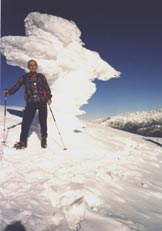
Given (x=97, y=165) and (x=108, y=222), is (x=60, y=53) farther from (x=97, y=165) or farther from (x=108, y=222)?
(x=108, y=222)

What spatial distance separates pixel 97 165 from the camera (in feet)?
22.6

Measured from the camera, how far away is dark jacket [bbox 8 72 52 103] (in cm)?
822

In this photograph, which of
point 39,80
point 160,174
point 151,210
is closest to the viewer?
point 151,210

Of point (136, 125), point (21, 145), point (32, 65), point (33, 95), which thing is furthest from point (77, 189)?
point (136, 125)

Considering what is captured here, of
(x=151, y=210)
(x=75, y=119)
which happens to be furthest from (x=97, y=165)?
(x=75, y=119)

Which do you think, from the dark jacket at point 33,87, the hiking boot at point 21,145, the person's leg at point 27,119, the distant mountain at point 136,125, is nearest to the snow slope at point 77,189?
the hiking boot at point 21,145

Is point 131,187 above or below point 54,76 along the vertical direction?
below

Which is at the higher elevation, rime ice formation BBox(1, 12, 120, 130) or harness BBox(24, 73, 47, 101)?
rime ice formation BBox(1, 12, 120, 130)

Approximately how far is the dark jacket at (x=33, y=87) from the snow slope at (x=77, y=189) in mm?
1430

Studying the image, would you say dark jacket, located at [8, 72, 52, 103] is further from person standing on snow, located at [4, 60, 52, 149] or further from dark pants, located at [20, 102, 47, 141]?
dark pants, located at [20, 102, 47, 141]

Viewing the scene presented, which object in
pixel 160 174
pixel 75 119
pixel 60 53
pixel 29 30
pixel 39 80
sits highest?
pixel 29 30

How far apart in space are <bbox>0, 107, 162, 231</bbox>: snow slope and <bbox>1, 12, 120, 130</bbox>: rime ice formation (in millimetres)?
4135

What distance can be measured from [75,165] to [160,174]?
97.6 inches

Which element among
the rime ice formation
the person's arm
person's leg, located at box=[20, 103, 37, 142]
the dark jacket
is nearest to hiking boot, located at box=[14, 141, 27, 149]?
person's leg, located at box=[20, 103, 37, 142]
